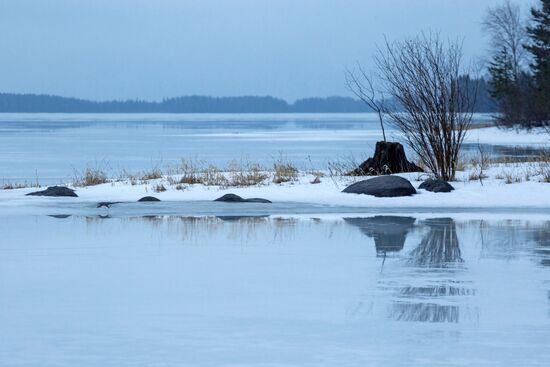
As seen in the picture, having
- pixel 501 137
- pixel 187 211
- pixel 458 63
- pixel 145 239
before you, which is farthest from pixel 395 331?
pixel 501 137

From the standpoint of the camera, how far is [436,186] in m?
18.6

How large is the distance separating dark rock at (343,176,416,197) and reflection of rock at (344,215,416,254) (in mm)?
2185

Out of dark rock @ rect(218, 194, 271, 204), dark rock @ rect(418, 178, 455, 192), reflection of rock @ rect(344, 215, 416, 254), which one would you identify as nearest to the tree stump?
dark rock @ rect(418, 178, 455, 192)

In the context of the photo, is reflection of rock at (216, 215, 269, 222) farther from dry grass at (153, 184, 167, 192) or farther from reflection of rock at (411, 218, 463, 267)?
dry grass at (153, 184, 167, 192)

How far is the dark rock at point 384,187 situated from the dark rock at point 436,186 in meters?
0.37

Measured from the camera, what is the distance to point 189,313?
805cm

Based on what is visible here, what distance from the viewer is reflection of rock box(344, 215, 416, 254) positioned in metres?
12.3

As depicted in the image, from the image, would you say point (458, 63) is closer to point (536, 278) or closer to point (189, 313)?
point (536, 278)

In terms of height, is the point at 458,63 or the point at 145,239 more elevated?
the point at 458,63

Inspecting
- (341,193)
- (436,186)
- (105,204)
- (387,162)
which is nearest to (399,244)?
(341,193)

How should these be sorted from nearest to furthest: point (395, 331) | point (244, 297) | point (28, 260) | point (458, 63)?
point (395, 331) → point (244, 297) → point (28, 260) → point (458, 63)

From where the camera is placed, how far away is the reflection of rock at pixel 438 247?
11031mm

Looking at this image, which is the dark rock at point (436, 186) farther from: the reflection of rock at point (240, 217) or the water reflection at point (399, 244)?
the reflection of rock at point (240, 217)

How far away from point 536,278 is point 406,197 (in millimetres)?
8309
